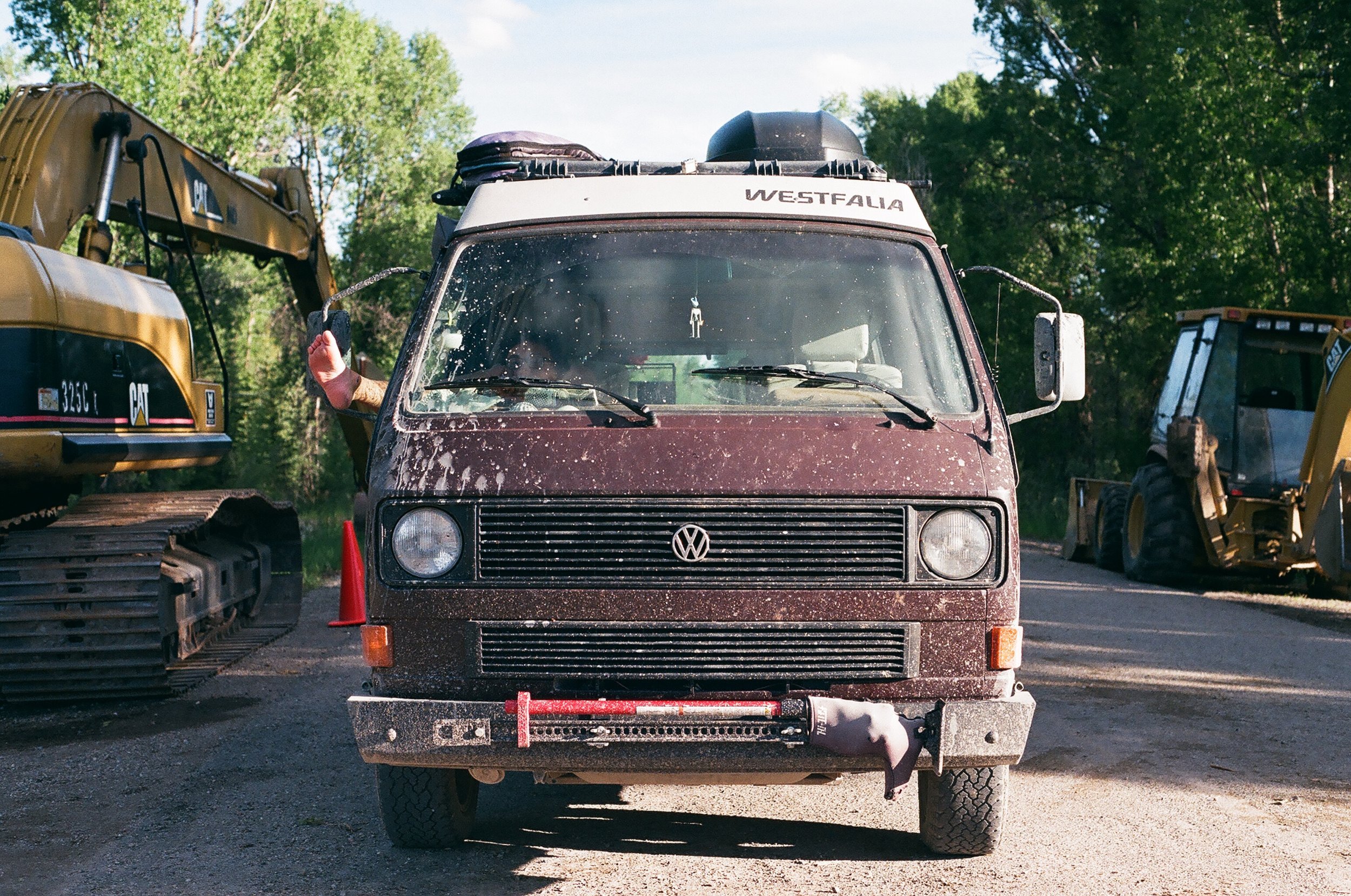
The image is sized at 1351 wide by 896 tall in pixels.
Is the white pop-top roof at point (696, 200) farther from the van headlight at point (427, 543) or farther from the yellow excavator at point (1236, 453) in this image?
the yellow excavator at point (1236, 453)

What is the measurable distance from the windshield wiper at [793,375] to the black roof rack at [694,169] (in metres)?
1.08

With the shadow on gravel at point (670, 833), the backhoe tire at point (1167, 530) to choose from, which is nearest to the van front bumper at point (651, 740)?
the shadow on gravel at point (670, 833)

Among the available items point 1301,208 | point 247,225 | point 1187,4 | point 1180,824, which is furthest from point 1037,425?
point 1180,824

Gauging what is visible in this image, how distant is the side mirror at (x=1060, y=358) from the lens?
543 cm

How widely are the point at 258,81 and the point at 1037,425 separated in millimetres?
19672

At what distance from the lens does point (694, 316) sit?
530 cm

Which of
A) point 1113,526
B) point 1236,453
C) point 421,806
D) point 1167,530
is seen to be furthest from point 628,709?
point 1113,526

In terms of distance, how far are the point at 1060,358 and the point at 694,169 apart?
170cm

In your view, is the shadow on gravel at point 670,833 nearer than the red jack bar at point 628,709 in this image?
No

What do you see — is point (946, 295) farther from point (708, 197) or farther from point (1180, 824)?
point (1180, 824)

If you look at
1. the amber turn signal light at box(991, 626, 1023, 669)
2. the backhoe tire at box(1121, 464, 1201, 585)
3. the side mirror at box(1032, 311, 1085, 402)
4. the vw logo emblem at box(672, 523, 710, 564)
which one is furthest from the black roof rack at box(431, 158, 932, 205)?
the backhoe tire at box(1121, 464, 1201, 585)

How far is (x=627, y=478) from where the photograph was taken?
454cm

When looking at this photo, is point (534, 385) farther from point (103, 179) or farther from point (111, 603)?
point (103, 179)

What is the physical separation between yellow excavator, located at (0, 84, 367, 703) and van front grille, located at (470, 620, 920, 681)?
3.95 m
